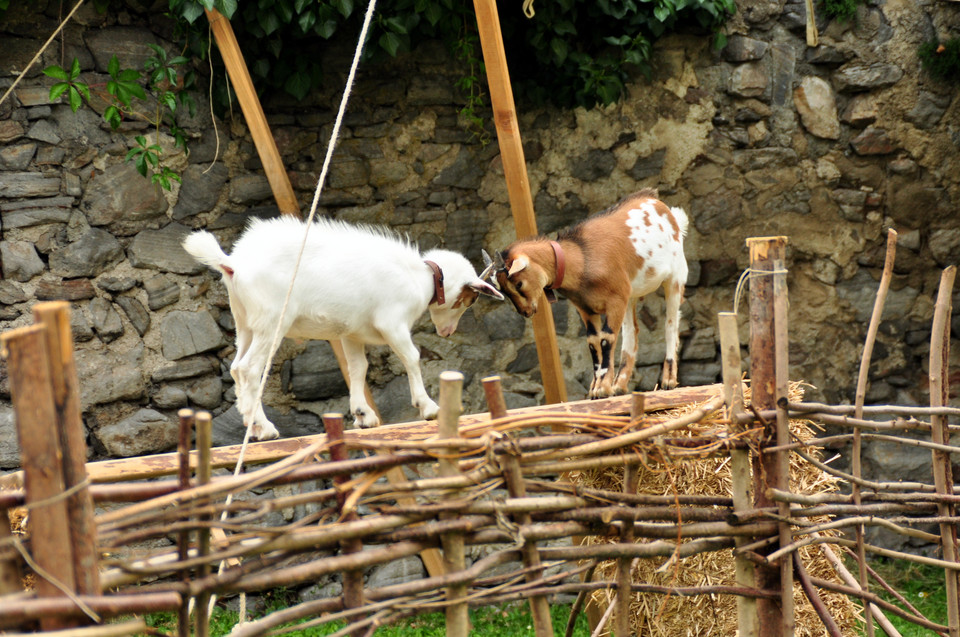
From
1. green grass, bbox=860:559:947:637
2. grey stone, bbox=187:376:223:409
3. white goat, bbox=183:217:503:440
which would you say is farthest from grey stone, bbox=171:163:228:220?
green grass, bbox=860:559:947:637

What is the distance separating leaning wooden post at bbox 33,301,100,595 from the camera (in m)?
1.39

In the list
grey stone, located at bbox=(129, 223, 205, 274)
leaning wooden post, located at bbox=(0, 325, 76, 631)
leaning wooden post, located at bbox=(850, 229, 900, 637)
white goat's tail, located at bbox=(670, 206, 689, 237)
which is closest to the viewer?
leaning wooden post, located at bbox=(0, 325, 76, 631)

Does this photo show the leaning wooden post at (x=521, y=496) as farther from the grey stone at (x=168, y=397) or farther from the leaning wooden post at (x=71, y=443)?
A: the grey stone at (x=168, y=397)

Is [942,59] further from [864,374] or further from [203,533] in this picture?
[203,533]

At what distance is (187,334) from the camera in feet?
13.9

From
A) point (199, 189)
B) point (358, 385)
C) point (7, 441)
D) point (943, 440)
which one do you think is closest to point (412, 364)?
point (358, 385)

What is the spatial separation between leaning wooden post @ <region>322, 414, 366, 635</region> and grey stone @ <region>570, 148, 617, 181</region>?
10.5 ft

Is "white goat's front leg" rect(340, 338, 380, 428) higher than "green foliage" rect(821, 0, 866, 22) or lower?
lower

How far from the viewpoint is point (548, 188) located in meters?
4.78

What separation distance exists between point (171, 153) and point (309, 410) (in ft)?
4.77

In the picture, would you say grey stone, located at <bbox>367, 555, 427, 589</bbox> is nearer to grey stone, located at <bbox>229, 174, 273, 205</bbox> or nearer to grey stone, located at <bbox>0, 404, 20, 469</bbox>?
grey stone, located at <bbox>0, 404, 20, 469</bbox>

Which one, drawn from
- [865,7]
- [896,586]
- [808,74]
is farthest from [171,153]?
[896,586]

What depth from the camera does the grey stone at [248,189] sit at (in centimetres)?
431

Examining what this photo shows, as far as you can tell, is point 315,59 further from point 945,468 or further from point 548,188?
point 945,468
